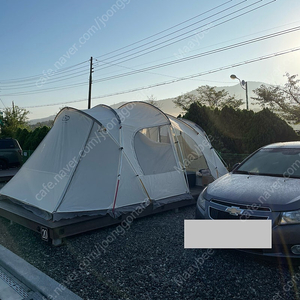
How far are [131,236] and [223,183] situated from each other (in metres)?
1.90

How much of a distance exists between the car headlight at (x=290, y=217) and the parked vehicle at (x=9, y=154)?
13558mm

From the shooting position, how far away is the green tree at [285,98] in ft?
92.3

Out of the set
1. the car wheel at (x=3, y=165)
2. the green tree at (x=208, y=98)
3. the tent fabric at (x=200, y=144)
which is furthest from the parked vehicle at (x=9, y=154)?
the green tree at (x=208, y=98)

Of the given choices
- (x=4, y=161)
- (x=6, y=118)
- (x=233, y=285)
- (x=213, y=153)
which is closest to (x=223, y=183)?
(x=233, y=285)

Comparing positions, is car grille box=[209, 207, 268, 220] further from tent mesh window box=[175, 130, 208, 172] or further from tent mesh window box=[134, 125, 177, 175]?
tent mesh window box=[175, 130, 208, 172]

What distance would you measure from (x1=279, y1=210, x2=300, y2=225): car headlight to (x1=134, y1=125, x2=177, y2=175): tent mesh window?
10.3 feet

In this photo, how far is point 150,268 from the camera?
3.78 metres

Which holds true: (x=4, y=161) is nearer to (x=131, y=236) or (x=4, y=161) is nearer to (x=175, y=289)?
(x=131, y=236)

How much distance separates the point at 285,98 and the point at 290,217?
30.0 meters

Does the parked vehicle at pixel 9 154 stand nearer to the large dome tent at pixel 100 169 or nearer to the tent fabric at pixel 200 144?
the large dome tent at pixel 100 169

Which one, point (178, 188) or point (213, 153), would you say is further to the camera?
point (213, 153)

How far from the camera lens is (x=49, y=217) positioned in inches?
196

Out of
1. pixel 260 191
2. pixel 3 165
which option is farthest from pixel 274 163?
pixel 3 165

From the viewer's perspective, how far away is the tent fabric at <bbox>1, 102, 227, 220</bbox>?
5234 millimetres
